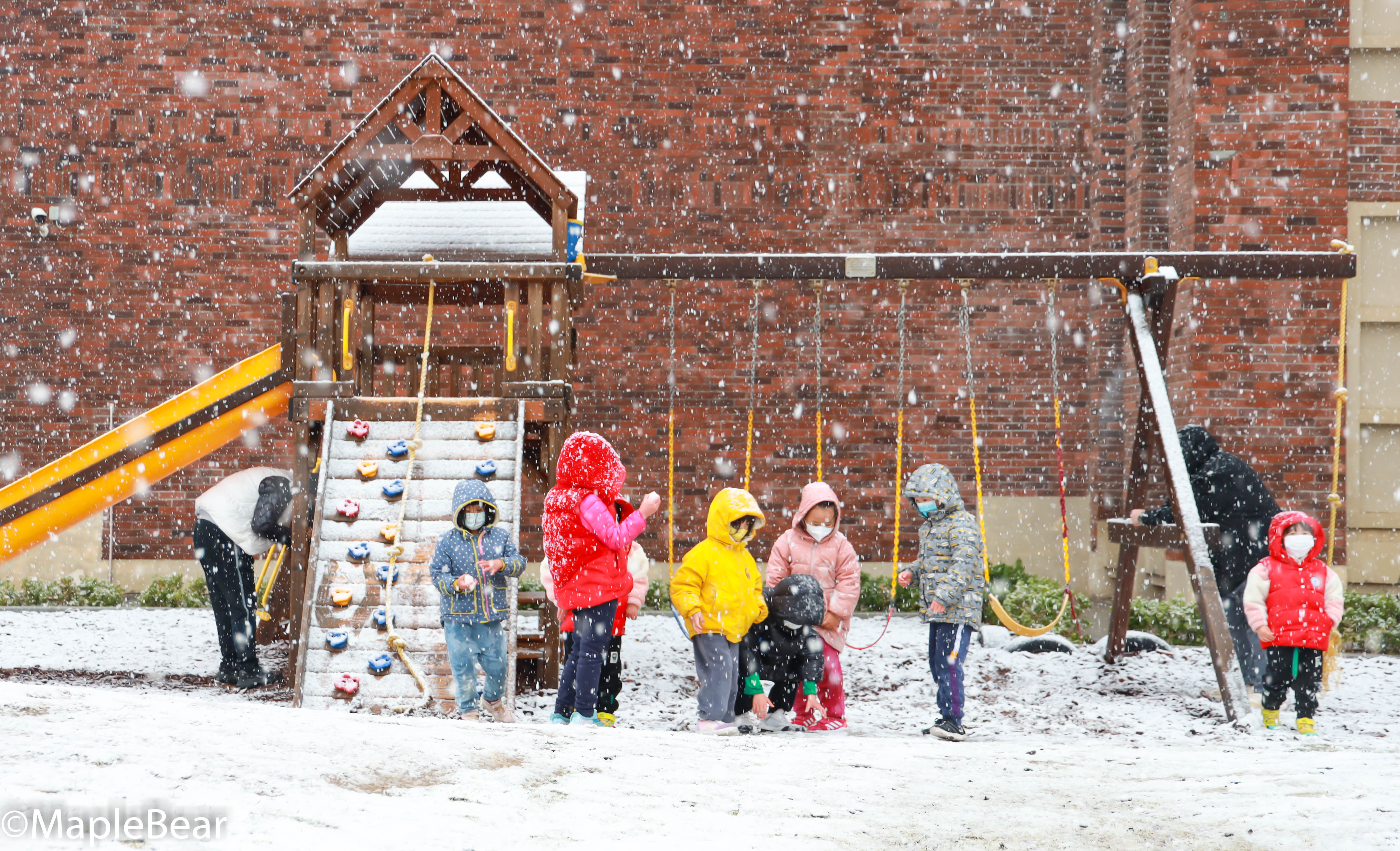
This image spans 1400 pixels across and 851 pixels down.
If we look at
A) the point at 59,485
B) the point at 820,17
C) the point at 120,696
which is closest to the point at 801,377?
the point at 820,17

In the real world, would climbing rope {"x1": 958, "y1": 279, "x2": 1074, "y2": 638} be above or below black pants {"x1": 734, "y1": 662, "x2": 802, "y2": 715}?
above

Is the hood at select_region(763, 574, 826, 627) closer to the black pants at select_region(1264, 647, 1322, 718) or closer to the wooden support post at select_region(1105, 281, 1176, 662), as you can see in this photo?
the black pants at select_region(1264, 647, 1322, 718)

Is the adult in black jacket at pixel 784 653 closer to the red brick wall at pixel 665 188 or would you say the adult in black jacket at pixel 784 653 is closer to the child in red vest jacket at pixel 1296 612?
the child in red vest jacket at pixel 1296 612

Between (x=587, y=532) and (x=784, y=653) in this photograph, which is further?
(x=784, y=653)

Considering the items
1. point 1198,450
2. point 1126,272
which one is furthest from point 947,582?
point 1126,272

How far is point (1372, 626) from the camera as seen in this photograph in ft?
28.5

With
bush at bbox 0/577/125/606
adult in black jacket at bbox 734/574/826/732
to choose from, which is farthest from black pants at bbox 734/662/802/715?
bush at bbox 0/577/125/606

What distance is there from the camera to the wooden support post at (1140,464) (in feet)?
24.0

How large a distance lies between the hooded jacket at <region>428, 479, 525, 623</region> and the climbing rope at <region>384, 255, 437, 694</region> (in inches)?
21.0

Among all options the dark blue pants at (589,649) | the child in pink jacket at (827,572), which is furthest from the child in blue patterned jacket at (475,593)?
the child in pink jacket at (827,572)

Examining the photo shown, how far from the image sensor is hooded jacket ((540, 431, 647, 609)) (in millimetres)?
5445

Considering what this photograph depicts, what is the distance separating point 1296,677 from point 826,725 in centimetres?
257

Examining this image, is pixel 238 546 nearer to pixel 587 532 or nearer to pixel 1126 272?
pixel 587 532

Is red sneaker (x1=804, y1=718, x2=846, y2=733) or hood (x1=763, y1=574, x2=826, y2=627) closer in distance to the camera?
hood (x1=763, y1=574, x2=826, y2=627)
